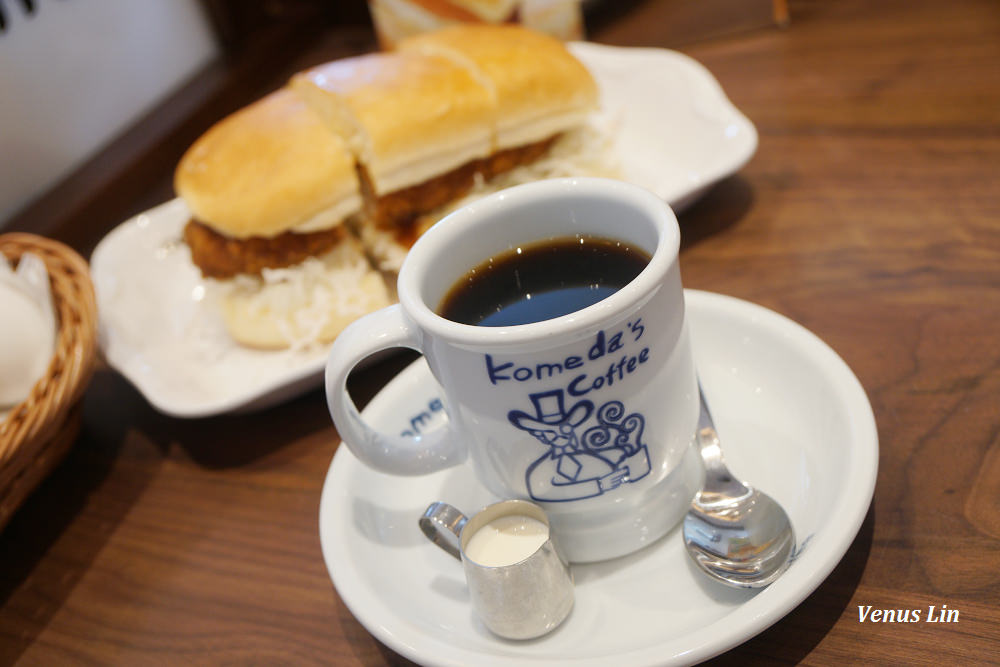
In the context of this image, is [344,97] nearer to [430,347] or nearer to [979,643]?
[430,347]

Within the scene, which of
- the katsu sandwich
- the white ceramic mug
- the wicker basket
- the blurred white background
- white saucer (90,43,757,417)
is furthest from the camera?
the blurred white background

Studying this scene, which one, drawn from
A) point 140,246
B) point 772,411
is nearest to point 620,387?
point 772,411

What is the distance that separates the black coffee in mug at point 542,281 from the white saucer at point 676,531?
7.9 inches

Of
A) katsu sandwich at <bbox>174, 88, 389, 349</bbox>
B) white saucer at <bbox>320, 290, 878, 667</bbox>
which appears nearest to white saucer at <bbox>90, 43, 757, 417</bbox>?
katsu sandwich at <bbox>174, 88, 389, 349</bbox>

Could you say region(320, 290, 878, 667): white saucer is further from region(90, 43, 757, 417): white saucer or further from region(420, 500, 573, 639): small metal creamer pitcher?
region(90, 43, 757, 417): white saucer

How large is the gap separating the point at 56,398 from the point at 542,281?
568 mm

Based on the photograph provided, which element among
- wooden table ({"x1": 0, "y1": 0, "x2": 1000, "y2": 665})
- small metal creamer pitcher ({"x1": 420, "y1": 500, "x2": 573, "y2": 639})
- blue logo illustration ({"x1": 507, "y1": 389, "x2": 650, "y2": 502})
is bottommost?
wooden table ({"x1": 0, "y1": 0, "x2": 1000, "y2": 665})

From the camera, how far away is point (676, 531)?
0.64m

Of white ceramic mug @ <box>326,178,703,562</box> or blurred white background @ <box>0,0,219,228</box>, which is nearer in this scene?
white ceramic mug @ <box>326,178,703,562</box>

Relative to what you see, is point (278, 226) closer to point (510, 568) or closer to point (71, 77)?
point (510, 568)

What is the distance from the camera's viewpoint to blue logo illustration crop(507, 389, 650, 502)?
1.79 feet

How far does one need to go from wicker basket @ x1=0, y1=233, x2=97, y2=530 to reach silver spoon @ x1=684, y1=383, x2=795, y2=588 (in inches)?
26.2

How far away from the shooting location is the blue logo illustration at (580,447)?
0.55m

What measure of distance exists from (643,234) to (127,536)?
67 cm
